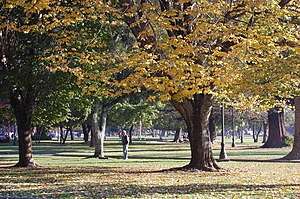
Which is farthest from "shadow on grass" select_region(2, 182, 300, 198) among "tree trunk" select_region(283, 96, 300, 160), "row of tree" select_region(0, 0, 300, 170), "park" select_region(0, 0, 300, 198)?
"tree trunk" select_region(283, 96, 300, 160)

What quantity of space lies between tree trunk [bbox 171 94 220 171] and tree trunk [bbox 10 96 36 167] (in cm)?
837

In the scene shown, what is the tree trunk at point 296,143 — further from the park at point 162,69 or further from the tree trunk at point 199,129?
the tree trunk at point 199,129

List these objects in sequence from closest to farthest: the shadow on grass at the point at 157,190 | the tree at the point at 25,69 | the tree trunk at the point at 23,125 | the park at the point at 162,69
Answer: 1. the shadow on grass at the point at 157,190
2. the park at the point at 162,69
3. the tree at the point at 25,69
4. the tree trunk at the point at 23,125

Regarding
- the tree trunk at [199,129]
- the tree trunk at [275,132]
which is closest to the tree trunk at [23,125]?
the tree trunk at [199,129]

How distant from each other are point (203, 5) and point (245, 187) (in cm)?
602

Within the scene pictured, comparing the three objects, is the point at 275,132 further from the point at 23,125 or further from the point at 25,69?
the point at 25,69

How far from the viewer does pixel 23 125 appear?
76.4 feet

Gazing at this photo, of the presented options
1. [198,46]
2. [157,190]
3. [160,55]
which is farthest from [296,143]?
[157,190]

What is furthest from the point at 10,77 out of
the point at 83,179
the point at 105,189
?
the point at 105,189

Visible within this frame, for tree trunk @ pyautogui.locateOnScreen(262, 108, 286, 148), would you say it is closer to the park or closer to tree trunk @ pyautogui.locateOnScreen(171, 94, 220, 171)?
the park

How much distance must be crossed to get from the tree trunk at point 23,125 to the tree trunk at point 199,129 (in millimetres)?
8365

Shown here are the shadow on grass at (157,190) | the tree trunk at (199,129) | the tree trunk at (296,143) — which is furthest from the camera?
the tree trunk at (296,143)

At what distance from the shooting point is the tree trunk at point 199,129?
63.3 feet

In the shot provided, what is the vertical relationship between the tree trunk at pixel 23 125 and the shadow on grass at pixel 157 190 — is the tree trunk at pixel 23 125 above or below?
above
